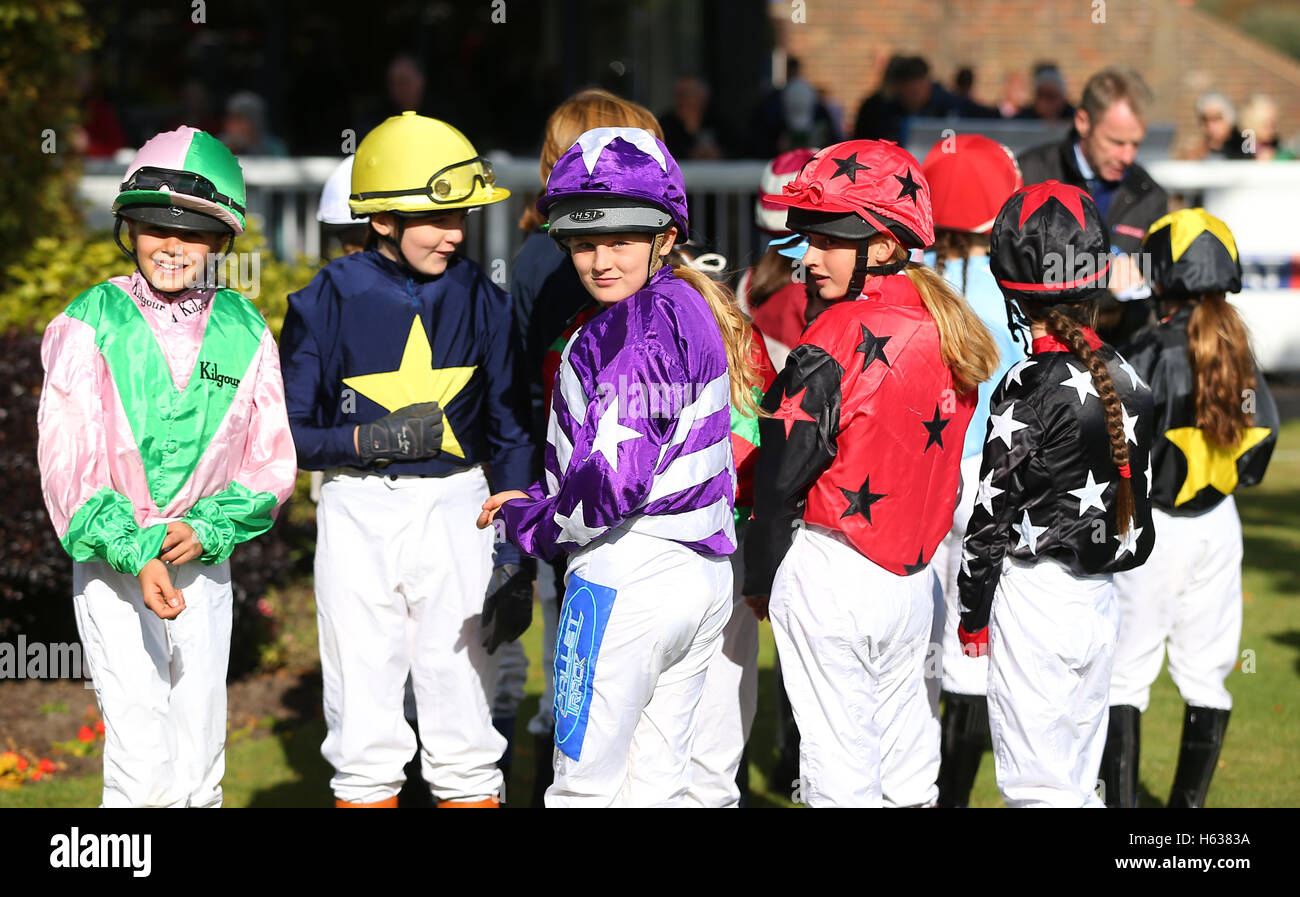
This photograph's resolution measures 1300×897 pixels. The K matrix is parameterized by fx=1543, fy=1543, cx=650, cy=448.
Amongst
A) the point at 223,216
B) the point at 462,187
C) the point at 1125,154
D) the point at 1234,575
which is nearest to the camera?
the point at 223,216

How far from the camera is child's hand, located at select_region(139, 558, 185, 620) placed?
11.7 feet

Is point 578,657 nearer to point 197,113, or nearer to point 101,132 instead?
point 101,132

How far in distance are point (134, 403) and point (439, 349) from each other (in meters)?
0.86

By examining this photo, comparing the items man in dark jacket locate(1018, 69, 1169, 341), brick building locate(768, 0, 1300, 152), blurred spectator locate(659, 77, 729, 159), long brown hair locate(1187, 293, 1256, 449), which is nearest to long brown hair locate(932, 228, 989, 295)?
long brown hair locate(1187, 293, 1256, 449)

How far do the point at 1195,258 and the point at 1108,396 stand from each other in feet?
3.50

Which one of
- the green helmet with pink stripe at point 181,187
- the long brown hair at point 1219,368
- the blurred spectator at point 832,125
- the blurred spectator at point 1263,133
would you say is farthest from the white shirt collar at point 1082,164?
the blurred spectator at point 1263,133

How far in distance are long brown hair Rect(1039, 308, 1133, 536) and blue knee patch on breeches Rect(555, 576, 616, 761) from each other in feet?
4.44

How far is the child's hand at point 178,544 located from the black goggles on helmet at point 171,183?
81cm

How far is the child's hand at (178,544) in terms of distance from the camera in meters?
3.68

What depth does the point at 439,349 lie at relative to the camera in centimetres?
426

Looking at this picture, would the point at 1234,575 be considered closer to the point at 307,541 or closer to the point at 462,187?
the point at 462,187

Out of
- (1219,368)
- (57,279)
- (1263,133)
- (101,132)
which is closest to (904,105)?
(1263,133)
